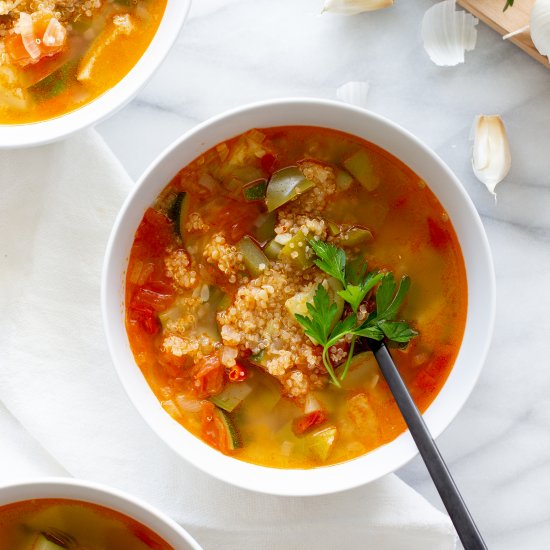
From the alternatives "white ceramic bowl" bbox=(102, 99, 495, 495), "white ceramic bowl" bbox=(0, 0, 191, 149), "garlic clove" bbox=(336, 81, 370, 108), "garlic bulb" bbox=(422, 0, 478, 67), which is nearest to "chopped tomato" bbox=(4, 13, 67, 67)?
"white ceramic bowl" bbox=(0, 0, 191, 149)

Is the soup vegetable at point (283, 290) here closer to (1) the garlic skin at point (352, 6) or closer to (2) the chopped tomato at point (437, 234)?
(2) the chopped tomato at point (437, 234)

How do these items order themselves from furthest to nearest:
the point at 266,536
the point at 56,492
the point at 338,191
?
the point at 266,536
the point at 338,191
the point at 56,492

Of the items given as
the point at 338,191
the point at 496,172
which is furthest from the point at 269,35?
the point at 496,172

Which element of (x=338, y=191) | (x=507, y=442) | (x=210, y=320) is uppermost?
(x=338, y=191)

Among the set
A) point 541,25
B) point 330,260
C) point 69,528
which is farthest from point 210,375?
point 541,25

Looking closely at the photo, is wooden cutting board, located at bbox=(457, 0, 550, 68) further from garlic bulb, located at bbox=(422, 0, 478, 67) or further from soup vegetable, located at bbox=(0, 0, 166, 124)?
soup vegetable, located at bbox=(0, 0, 166, 124)

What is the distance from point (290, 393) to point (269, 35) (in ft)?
3.38

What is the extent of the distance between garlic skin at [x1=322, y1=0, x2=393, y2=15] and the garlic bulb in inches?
5.2

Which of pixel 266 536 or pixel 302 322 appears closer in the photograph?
pixel 302 322

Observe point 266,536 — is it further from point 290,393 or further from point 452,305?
point 452,305

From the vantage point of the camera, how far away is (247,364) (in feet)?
7.80

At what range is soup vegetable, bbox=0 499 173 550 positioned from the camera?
2283 millimetres

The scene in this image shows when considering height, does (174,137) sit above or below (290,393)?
above

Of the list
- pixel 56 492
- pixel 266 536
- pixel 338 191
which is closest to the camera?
pixel 56 492
